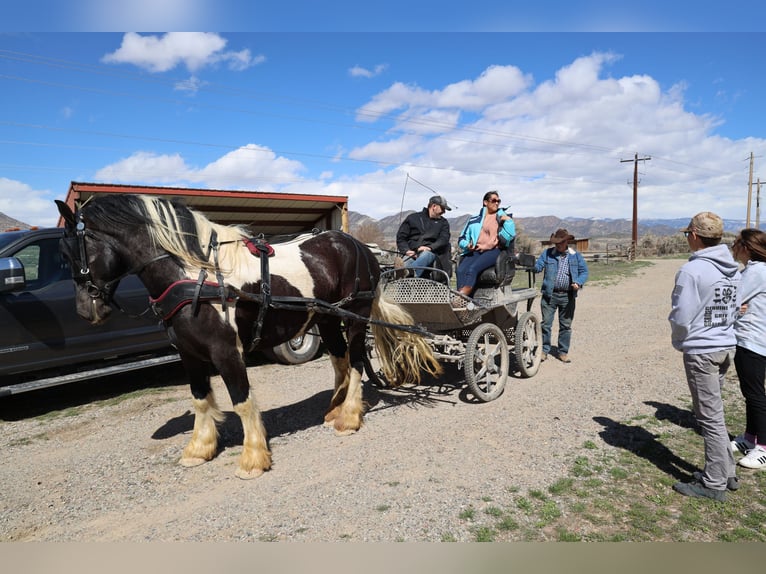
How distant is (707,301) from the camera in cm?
330

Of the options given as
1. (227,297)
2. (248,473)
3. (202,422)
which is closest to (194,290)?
(227,297)

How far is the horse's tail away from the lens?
5352mm

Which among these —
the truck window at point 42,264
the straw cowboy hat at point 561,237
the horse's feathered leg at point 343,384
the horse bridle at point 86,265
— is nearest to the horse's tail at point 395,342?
the horse's feathered leg at point 343,384

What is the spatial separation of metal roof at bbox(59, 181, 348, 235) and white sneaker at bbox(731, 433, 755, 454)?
701 cm

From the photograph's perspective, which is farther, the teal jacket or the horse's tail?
the teal jacket

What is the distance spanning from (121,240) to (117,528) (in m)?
2.09

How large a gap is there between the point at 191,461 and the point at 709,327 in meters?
4.21

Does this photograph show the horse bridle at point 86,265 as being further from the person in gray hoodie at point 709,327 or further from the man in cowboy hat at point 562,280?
the man in cowboy hat at point 562,280

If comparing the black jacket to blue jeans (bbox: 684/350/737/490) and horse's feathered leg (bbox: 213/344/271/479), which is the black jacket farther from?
blue jeans (bbox: 684/350/737/490)

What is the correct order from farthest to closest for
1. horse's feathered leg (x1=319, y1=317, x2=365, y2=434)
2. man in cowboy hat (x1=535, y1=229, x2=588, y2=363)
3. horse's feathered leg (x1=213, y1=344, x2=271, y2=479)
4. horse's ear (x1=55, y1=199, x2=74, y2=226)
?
man in cowboy hat (x1=535, y1=229, x2=588, y2=363), horse's feathered leg (x1=319, y1=317, x2=365, y2=434), horse's feathered leg (x1=213, y1=344, x2=271, y2=479), horse's ear (x1=55, y1=199, x2=74, y2=226)

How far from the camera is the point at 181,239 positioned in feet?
12.7

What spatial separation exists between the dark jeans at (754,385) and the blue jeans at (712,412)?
533 mm

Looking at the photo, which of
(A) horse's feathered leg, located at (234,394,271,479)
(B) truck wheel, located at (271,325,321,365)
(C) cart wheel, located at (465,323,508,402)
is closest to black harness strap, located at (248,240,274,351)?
(A) horse's feathered leg, located at (234,394,271,479)

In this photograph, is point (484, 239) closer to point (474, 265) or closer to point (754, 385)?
point (474, 265)
